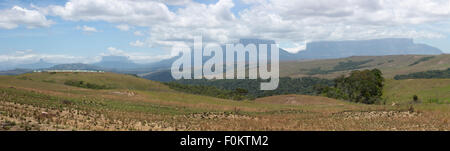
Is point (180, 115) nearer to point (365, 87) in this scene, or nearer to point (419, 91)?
point (365, 87)

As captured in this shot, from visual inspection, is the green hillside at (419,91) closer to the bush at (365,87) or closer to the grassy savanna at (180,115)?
the bush at (365,87)

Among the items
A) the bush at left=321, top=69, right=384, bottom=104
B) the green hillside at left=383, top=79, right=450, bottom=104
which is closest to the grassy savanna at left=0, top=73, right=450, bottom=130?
the bush at left=321, top=69, right=384, bottom=104

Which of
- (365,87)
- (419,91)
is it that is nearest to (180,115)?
(365,87)

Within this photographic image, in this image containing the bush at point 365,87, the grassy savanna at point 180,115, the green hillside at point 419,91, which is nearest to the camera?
the grassy savanna at point 180,115

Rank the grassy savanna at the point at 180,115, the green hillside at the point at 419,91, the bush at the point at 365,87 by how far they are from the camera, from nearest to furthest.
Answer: the grassy savanna at the point at 180,115 < the green hillside at the point at 419,91 < the bush at the point at 365,87

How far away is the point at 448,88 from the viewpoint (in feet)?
359

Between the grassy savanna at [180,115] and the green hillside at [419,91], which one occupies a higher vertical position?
the grassy savanna at [180,115]

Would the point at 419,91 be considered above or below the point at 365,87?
below

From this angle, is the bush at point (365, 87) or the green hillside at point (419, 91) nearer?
the green hillside at point (419, 91)

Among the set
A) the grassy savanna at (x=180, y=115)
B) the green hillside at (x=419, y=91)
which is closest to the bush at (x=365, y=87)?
the green hillside at (x=419, y=91)

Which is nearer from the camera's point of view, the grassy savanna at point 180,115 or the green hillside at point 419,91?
the grassy savanna at point 180,115

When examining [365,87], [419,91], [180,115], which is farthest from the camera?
[419,91]
